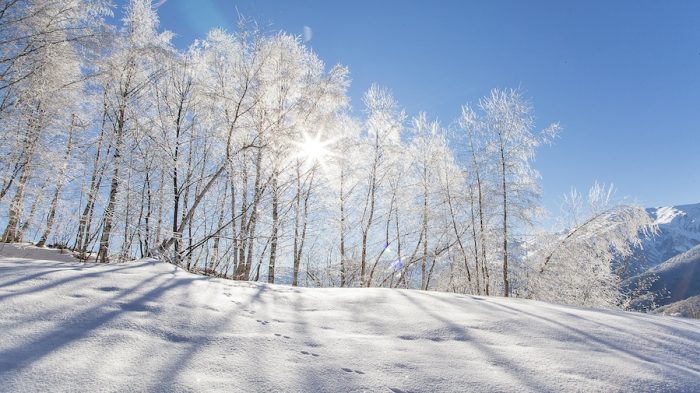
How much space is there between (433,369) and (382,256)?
802cm

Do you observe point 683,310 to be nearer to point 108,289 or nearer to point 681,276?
point 108,289

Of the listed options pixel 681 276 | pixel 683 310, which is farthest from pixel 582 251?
pixel 681 276

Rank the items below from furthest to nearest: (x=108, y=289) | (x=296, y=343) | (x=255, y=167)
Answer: (x=255, y=167) < (x=108, y=289) < (x=296, y=343)

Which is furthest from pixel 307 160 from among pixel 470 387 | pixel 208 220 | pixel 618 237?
pixel 618 237

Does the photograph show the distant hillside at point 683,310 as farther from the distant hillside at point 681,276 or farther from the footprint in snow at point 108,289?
the distant hillside at point 681,276

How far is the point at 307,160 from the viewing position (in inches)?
311

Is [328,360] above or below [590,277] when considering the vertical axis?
below

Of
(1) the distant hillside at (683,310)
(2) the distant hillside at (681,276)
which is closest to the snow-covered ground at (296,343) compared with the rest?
(1) the distant hillside at (683,310)

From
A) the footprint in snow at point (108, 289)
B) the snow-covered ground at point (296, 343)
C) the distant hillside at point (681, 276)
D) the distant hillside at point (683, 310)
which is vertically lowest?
the distant hillside at point (683, 310)

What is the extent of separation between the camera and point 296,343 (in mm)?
1786

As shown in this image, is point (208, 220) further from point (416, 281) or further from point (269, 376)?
point (269, 376)

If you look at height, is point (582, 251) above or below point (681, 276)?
below

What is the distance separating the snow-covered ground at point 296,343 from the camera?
1.34 m

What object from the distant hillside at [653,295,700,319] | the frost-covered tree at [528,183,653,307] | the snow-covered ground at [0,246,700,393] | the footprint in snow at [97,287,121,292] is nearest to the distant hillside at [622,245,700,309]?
the distant hillside at [653,295,700,319]
